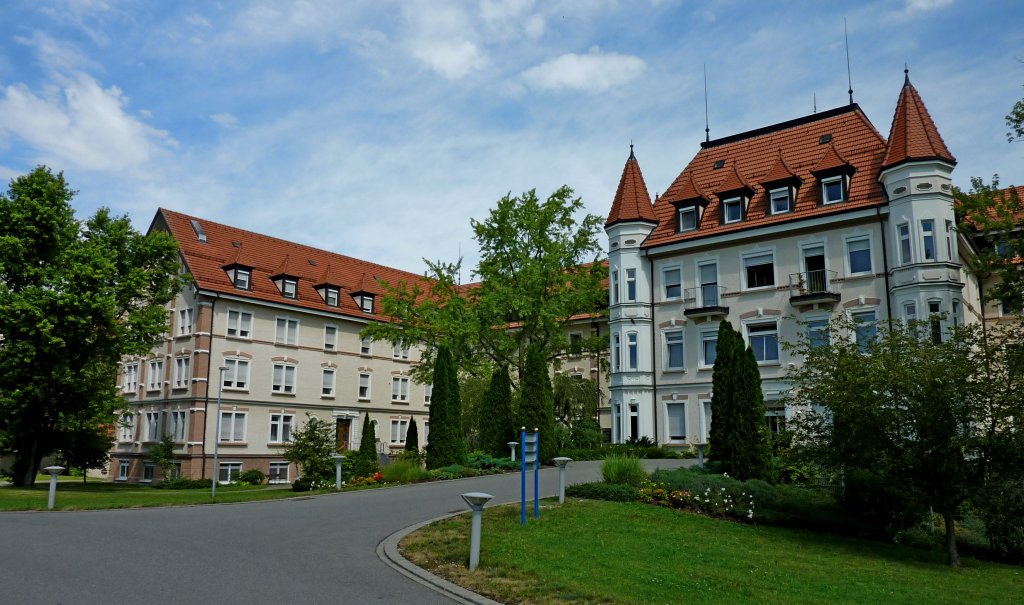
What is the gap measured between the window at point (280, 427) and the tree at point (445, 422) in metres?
17.7

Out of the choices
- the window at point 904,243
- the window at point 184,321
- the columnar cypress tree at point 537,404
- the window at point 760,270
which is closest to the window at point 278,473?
the window at point 184,321

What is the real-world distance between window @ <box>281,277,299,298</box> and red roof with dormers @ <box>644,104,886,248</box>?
23.0 m

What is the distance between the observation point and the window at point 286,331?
4728cm

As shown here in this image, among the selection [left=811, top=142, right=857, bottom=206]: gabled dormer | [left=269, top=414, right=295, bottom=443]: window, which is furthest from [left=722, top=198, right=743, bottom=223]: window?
[left=269, top=414, right=295, bottom=443]: window

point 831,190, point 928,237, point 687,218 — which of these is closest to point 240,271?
point 687,218

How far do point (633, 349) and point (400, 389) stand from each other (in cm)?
2341

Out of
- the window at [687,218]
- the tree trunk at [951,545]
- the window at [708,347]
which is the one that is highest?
the window at [687,218]

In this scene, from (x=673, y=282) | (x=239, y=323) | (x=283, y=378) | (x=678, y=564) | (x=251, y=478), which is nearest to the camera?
(x=678, y=564)

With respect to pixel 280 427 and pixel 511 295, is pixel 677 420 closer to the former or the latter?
pixel 511 295

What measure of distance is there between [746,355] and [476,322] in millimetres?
16764

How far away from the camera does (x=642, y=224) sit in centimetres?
3800

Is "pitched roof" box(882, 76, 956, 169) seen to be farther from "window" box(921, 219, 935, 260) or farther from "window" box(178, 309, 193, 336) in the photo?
"window" box(178, 309, 193, 336)

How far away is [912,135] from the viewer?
30.8m

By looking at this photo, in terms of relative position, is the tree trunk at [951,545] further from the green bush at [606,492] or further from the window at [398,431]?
the window at [398,431]
